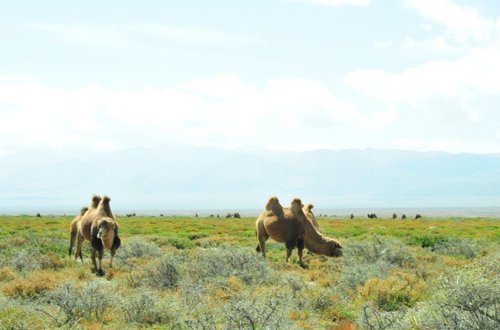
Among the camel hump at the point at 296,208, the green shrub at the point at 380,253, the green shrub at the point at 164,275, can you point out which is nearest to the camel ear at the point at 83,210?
the green shrub at the point at 164,275

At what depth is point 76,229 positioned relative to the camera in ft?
72.1

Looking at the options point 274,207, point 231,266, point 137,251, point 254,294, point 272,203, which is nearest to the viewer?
point 254,294

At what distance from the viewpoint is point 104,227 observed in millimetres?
17500

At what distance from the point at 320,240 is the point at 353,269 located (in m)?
3.87

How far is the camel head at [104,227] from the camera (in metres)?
17.3

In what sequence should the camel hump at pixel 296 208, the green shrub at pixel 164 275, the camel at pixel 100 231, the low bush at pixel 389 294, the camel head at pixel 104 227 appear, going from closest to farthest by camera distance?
the low bush at pixel 389 294, the green shrub at pixel 164 275, the camel head at pixel 104 227, the camel at pixel 100 231, the camel hump at pixel 296 208

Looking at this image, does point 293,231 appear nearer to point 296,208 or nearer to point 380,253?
point 296,208

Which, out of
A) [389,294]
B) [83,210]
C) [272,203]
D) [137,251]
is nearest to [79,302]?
[389,294]

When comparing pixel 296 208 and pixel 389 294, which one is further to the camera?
pixel 296 208

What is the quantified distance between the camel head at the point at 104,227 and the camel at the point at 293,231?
5.45 meters

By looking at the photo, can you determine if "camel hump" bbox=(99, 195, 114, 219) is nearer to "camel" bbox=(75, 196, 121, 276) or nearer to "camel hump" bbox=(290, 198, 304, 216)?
"camel" bbox=(75, 196, 121, 276)

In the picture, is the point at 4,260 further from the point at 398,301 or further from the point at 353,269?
the point at 398,301

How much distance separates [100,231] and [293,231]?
6514 millimetres

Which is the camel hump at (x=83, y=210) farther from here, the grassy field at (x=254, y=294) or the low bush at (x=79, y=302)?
the low bush at (x=79, y=302)
